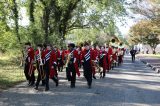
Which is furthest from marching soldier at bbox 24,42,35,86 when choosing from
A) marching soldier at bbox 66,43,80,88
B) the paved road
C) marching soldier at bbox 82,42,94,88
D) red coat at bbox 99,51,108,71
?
red coat at bbox 99,51,108,71

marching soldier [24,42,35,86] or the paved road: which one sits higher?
marching soldier [24,42,35,86]

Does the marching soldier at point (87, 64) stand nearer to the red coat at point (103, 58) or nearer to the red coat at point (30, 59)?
the red coat at point (30, 59)

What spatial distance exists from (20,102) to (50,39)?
2325 centimetres

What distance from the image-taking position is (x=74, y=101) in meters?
13.7

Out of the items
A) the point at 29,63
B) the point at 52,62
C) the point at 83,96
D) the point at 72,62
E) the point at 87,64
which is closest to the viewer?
the point at 83,96

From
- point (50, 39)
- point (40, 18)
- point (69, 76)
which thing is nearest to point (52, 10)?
point (40, 18)

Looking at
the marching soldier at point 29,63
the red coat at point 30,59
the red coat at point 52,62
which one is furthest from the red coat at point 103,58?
the red coat at point 30,59

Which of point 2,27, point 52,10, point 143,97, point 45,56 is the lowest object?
point 143,97

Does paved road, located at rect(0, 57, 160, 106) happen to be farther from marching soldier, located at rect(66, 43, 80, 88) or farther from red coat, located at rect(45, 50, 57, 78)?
red coat, located at rect(45, 50, 57, 78)

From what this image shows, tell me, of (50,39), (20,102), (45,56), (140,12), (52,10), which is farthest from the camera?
(140,12)

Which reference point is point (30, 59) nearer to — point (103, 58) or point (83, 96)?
point (83, 96)

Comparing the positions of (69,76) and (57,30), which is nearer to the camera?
(69,76)

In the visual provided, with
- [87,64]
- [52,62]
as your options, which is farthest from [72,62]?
[52,62]

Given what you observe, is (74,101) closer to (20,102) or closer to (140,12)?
(20,102)
